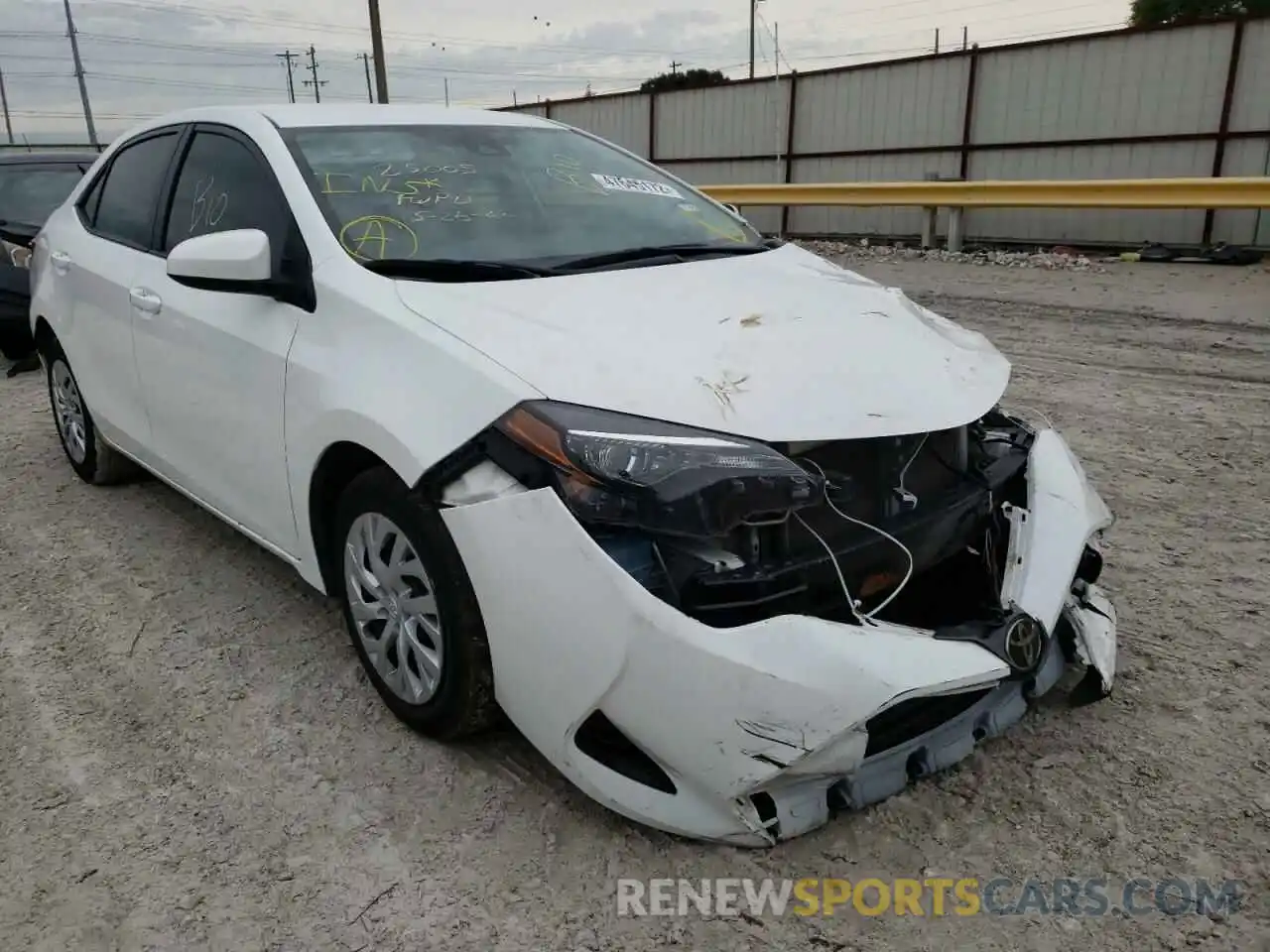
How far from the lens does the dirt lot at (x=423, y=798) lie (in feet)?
6.77

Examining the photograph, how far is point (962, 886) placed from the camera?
212 centimetres

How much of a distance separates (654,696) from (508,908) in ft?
1.85

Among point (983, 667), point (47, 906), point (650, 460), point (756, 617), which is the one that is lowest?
point (47, 906)

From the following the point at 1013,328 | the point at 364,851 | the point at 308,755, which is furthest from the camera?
the point at 1013,328

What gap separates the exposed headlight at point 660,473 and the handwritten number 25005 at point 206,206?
1800 mm

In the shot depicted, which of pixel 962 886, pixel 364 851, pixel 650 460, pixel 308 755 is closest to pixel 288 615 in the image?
pixel 308 755

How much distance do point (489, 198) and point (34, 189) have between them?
6.20 meters

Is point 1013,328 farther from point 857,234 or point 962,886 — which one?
point 857,234

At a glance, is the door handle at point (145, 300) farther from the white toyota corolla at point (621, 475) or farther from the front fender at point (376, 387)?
the front fender at point (376, 387)

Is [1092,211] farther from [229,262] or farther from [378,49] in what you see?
[378,49]

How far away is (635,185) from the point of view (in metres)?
3.59

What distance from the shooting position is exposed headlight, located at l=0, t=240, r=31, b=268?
280 inches

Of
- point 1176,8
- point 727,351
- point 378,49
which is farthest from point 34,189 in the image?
point 1176,8

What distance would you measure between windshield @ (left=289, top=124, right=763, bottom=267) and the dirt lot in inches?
52.0
